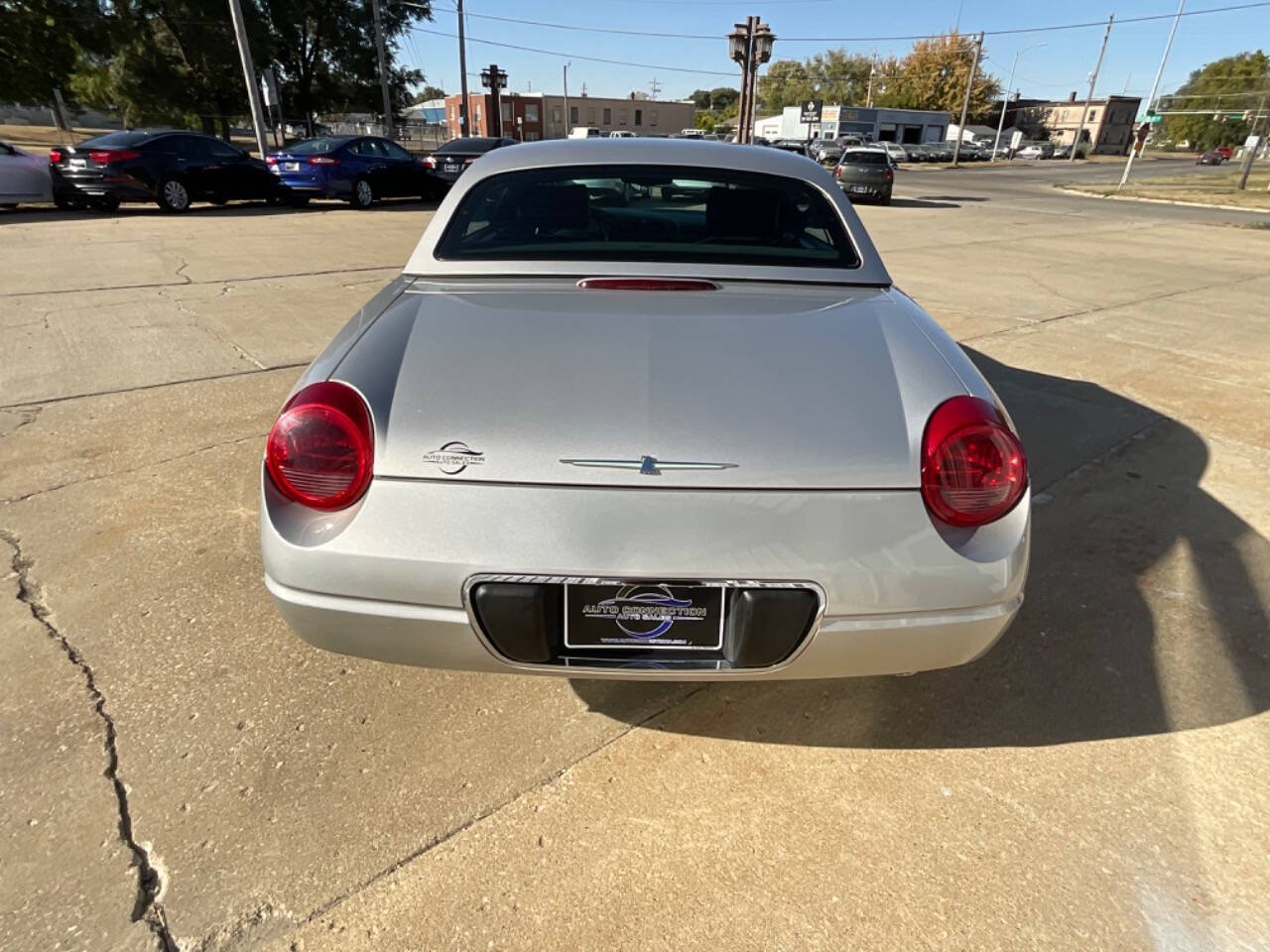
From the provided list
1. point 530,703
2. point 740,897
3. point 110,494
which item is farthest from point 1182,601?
point 110,494

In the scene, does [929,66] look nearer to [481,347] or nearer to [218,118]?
[218,118]

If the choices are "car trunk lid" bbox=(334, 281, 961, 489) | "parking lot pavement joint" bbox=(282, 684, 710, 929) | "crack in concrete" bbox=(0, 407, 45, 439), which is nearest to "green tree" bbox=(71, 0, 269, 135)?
"crack in concrete" bbox=(0, 407, 45, 439)

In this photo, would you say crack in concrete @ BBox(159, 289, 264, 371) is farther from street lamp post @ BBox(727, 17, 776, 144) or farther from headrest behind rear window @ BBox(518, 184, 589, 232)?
street lamp post @ BBox(727, 17, 776, 144)

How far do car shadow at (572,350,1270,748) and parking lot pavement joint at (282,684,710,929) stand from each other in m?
0.03

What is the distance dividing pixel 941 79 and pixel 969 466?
89033 millimetres

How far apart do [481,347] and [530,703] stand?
110 cm

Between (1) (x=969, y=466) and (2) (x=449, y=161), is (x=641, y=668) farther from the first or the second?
(2) (x=449, y=161)

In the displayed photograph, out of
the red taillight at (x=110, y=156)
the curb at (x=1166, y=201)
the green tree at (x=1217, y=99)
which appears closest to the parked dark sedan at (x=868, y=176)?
the curb at (x=1166, y=201)

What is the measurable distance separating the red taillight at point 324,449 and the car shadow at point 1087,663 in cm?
105

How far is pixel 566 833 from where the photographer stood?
1836 mm

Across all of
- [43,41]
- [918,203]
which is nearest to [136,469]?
[918,203]

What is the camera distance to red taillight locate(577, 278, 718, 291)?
227 cm

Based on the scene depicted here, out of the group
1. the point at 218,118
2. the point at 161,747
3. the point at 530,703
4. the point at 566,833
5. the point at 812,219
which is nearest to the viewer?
the point at 566,833

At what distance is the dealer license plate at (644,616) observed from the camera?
1631 millimetres
